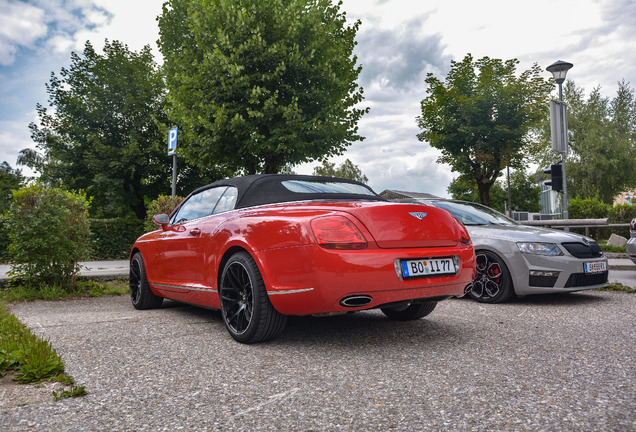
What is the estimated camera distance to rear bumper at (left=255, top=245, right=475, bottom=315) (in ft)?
11.4

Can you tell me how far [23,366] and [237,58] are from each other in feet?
46.2

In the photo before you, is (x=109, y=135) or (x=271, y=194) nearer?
(x=271, y=194)

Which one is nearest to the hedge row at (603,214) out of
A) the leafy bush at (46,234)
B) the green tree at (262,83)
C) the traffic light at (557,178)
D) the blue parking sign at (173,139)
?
the traffic light at (557,178)

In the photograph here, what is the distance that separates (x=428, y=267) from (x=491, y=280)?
302cm

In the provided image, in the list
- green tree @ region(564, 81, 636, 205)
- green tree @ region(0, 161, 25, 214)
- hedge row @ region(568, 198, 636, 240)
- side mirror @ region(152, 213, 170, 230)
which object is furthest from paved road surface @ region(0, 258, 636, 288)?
green tree @ region(0, 161, 25, 214)

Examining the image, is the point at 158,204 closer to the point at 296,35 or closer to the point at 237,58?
the point at 237,58

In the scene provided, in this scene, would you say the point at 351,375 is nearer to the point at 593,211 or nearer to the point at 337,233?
the point at 337,233

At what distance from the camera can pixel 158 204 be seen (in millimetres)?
11828

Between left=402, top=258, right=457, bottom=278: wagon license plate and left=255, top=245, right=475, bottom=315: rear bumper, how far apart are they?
0.04m

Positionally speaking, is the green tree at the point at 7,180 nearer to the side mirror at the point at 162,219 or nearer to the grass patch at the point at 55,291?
the grass patch at the point at 55,291

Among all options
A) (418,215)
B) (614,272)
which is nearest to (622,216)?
(614,272)

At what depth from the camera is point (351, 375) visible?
10.2ft

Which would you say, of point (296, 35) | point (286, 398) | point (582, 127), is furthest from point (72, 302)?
point (582, 127)

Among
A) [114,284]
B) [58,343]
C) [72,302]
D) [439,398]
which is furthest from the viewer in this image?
[114,284]
